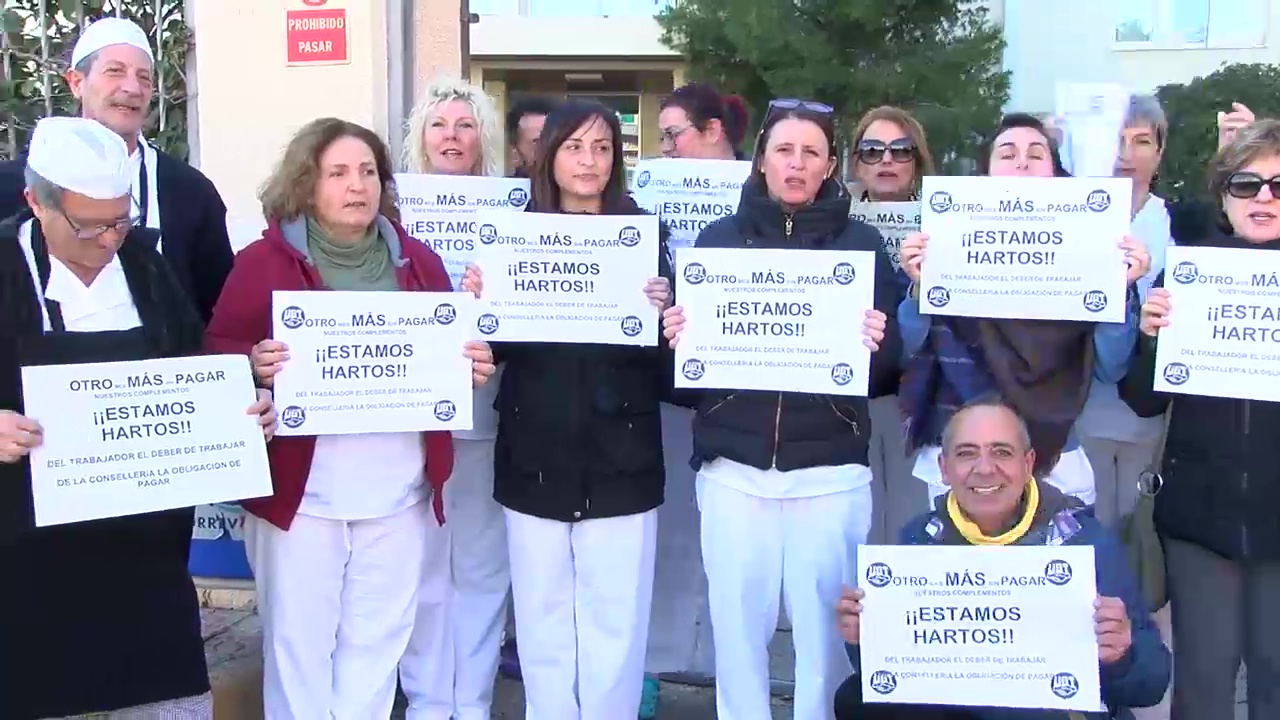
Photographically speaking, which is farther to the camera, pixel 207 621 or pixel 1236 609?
pixel 207 621

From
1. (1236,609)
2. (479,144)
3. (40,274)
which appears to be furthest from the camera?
(479,144)

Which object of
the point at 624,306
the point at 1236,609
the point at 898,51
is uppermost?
the point at 898,51

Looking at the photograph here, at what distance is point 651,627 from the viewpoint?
5008 mm

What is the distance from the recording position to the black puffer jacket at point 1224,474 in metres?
3.21

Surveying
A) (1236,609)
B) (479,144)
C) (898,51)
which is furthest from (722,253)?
(898,51)

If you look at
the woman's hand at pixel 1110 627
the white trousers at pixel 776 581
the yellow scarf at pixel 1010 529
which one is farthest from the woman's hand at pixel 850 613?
the woman's hand at pixel 1110 627

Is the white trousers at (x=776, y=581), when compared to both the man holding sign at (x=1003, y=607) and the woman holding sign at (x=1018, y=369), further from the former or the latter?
the woman holding sign at (x=1018, y=369)

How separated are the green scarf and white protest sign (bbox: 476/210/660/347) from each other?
1.11ft

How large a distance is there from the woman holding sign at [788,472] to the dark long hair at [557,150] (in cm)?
37

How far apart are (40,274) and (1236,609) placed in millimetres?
3300

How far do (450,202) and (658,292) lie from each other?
1106 millimetres

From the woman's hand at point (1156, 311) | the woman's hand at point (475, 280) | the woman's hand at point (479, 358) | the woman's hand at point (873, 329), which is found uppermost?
the woman's hand at point (475, 280)

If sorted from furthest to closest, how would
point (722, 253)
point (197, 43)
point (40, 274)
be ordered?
point (197, 43) → point (722, 253) → point (40, 274)

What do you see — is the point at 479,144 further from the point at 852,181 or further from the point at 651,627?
the point at 651,627
